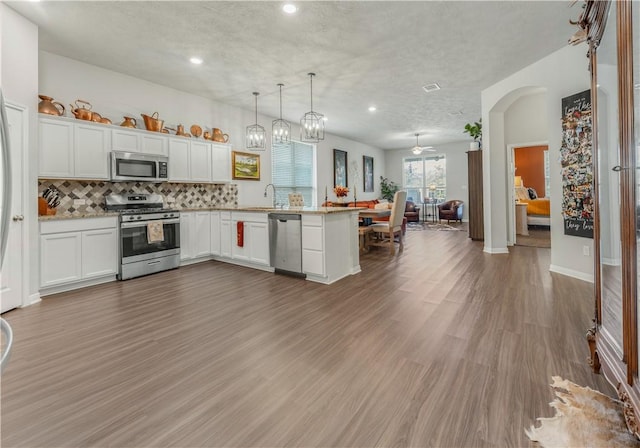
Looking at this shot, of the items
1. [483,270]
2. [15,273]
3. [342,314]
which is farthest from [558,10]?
[15,273]

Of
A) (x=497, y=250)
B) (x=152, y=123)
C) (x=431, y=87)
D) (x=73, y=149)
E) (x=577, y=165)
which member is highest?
(x=431, y=87)

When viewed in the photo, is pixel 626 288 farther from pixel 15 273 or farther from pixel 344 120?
pixel 344 120

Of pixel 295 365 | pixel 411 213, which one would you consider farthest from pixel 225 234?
pixel 411 213

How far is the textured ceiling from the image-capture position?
310 cm

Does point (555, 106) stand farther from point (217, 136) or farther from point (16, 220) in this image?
point (16, 220)

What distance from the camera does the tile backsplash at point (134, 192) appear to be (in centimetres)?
401

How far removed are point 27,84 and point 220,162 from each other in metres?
2.72

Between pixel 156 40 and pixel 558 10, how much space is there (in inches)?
174

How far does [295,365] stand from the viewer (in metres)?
1.97

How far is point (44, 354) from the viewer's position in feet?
7.03

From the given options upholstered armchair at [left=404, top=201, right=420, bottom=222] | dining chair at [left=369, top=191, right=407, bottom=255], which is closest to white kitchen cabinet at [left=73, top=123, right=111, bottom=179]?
dining chair at [left=369, top=191, right=407, bottom=255]

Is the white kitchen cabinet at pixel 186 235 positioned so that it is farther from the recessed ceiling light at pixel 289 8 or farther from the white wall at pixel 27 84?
the recessed ceiling light at pixel 289 8

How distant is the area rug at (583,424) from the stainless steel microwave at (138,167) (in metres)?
4.87

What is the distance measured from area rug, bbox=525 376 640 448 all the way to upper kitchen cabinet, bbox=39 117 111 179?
4.93 meters
